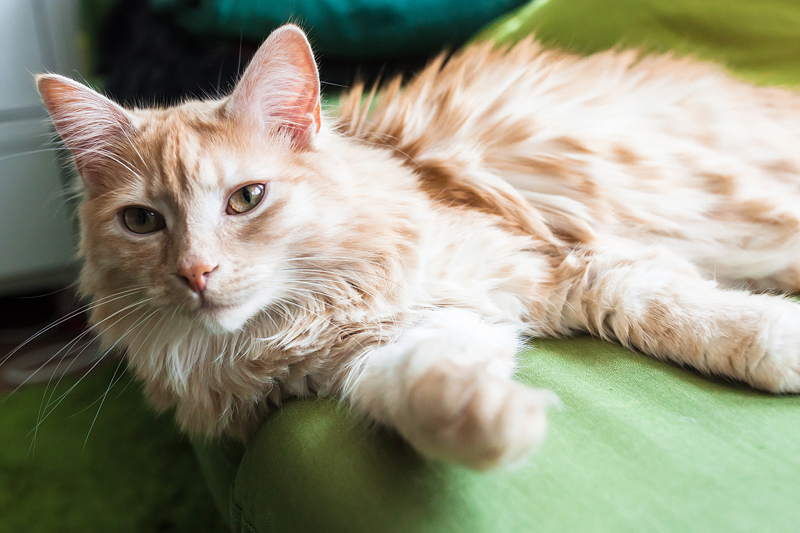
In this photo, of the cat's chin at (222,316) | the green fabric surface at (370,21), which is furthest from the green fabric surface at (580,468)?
the green fabric surface at (370,21)

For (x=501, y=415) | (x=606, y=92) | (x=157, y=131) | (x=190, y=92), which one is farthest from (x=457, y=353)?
(x=190, y=92)

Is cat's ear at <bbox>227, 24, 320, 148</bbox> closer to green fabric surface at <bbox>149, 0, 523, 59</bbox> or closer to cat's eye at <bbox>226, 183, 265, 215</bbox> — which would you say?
cat's eye at <bbox>226, 183, 265, 215</bbox>

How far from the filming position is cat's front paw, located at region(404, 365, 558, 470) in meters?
0.63

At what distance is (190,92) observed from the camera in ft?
6.75

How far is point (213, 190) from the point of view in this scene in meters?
1.01

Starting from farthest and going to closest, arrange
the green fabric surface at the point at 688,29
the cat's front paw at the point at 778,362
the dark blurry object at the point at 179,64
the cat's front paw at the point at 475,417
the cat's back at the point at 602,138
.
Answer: the dark blurry object at the point at 179,64
the green fabric surface at the point at 688,29
the cat's back at the point at 602,138
the cat's front paw at the point at 778,362
the cat's front paw at the point at 475,417

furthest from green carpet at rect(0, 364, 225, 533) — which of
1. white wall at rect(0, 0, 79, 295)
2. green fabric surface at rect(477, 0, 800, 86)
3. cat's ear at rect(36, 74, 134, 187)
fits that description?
green fabric surface at rect(477, 0, 800, 86)

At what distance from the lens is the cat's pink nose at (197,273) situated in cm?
93

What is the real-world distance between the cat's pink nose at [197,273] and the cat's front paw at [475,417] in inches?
16.7

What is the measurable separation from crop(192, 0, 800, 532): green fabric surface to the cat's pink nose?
0.26 metres

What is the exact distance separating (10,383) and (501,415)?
2.68m

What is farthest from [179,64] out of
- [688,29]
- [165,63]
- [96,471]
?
[688,29]

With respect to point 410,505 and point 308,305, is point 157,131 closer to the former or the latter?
point 308,305

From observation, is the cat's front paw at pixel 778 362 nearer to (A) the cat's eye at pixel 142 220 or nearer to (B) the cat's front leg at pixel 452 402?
(B) the cat's front leg at pixel 452 402
